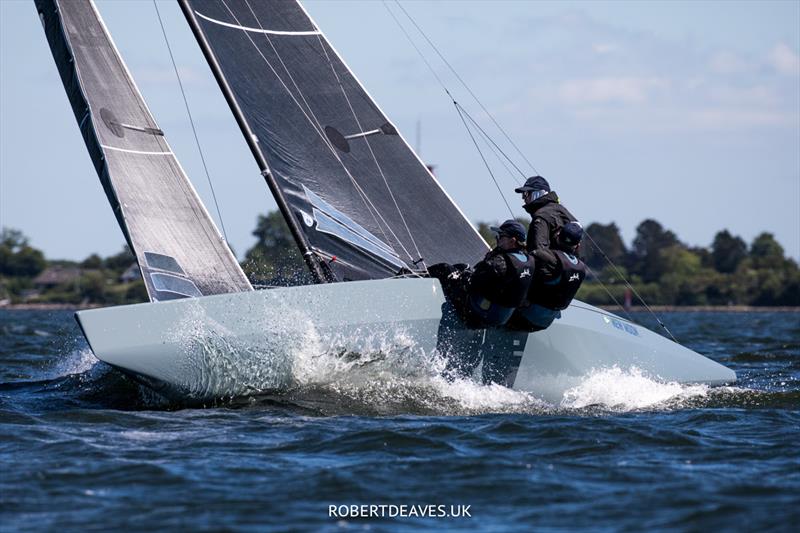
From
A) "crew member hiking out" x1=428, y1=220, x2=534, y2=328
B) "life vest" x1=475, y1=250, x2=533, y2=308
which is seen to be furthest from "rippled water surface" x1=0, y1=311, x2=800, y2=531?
"life vest" x1=475, y1=250, x2=533, y2=308

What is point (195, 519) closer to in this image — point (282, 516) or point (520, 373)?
point (282, 516)

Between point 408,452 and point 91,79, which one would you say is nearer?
point 408,452

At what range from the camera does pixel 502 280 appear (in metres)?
7.32

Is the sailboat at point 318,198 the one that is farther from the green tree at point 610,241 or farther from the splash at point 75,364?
the green tree at point 610,241

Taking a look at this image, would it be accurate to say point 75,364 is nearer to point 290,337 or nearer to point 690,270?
point 290,337

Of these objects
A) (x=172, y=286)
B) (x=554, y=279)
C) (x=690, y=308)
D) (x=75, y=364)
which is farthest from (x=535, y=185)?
(x=690, y=308)

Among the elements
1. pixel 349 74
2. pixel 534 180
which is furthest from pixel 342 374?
pixel 349 74

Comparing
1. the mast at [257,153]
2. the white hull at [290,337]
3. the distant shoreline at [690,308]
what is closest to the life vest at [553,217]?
the white hull at [290,337]

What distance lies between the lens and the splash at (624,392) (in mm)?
7906

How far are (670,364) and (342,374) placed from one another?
271 cm

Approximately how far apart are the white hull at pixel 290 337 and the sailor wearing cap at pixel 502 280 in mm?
259

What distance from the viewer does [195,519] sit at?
4.59 metres

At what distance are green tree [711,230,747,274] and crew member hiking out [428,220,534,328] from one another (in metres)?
83.2

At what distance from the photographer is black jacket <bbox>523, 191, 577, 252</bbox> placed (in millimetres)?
7699
